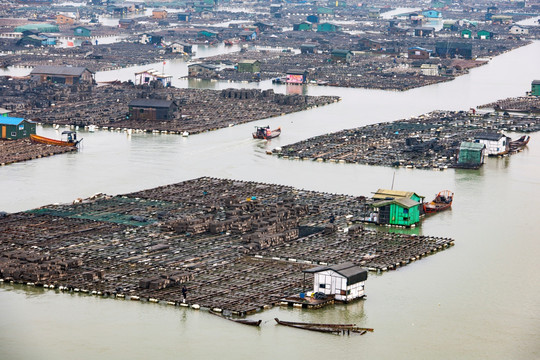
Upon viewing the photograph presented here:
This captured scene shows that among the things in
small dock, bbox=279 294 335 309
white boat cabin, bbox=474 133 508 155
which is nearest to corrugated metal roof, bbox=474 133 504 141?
white boat cabin, bbox=474 133 508 155

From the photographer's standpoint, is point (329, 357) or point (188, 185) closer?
point (329, 357)

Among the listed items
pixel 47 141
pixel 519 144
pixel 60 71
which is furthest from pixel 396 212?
pixel 60 71

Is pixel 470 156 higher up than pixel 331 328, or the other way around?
pixel 470 156

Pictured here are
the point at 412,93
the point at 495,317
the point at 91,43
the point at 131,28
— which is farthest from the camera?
the point at 131,28

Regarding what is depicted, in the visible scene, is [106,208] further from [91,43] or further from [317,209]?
[91,43]

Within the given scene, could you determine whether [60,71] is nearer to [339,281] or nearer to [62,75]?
[62,75]

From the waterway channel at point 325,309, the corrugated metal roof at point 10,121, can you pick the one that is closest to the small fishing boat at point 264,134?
the waterway channel at point 325,309

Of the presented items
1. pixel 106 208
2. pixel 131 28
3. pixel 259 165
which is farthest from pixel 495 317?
pixel 131 28
